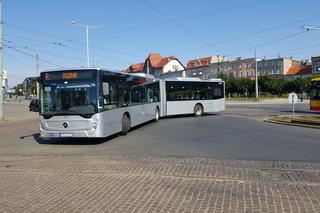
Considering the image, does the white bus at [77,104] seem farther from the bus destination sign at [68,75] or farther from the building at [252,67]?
the building at [252,67]

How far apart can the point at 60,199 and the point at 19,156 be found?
226 inches

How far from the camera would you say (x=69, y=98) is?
1435 centimetres

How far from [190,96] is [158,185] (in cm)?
2146

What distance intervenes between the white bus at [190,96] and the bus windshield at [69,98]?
12.7 m

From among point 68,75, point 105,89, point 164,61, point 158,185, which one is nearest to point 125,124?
point 105,89

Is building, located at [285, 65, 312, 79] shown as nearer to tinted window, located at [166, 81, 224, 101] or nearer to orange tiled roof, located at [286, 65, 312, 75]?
orange tiled roof, located at [286, 65, 312, 75]

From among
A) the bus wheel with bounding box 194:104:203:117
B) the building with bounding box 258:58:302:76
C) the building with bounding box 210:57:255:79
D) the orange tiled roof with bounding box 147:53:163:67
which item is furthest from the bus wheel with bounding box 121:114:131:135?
the building with bounding box 258:58:302:76

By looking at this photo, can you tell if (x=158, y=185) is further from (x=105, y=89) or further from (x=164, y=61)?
(x=164, y=61)

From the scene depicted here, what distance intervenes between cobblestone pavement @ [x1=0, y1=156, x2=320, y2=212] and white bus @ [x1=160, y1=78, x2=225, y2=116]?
54.8ft

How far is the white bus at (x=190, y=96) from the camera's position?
27453 mm

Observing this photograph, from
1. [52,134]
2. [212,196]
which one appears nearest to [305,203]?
[212,196]

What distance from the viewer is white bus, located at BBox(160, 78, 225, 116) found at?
2745 cm

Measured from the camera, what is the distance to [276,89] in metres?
109

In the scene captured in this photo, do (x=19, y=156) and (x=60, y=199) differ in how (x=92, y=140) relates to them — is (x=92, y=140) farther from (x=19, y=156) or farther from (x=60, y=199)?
(x=60, y=199)
